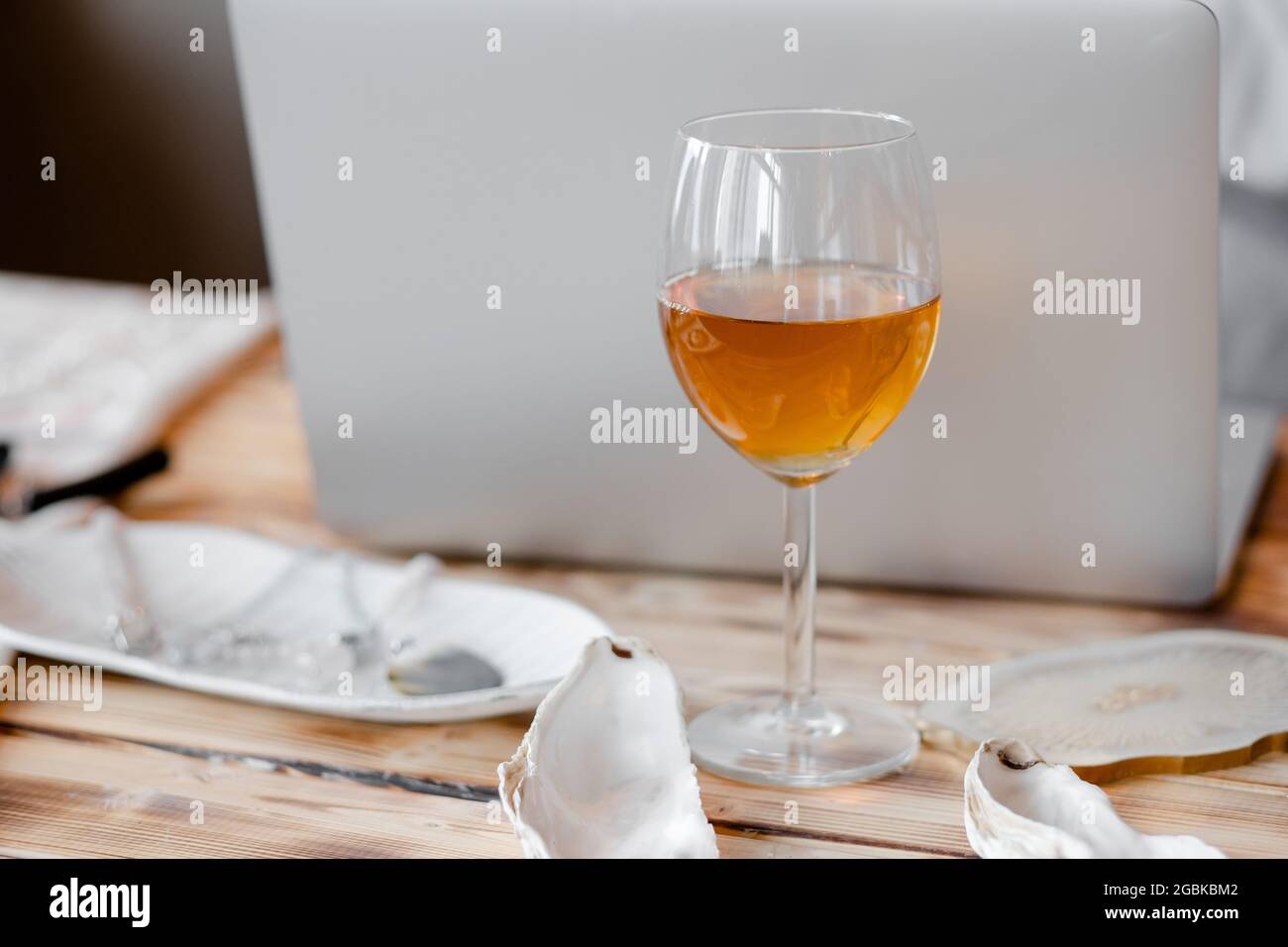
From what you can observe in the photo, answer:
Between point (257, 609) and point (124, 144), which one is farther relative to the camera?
point (124, 144)

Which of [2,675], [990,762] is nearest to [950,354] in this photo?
[990,762]

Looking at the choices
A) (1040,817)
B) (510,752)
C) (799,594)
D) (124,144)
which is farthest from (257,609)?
(124,144)

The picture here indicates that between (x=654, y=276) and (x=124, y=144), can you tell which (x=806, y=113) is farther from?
(x=124, y=144)

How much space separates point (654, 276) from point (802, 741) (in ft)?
0.97

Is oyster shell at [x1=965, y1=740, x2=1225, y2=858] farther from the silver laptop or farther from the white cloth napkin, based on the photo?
the white cloth napkin

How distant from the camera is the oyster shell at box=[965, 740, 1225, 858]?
56 centimetres

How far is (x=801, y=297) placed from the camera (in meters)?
0.66

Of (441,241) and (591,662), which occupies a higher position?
Result: (441,241)

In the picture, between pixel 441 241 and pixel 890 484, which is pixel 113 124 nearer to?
pixel 441 241

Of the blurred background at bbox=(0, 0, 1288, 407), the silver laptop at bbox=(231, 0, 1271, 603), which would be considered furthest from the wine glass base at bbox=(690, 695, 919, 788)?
the blurred background at bbox=(0, 0, 1288, 407)

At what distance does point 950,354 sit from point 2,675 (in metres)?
0.56

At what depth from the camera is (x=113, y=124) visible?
124 inches
